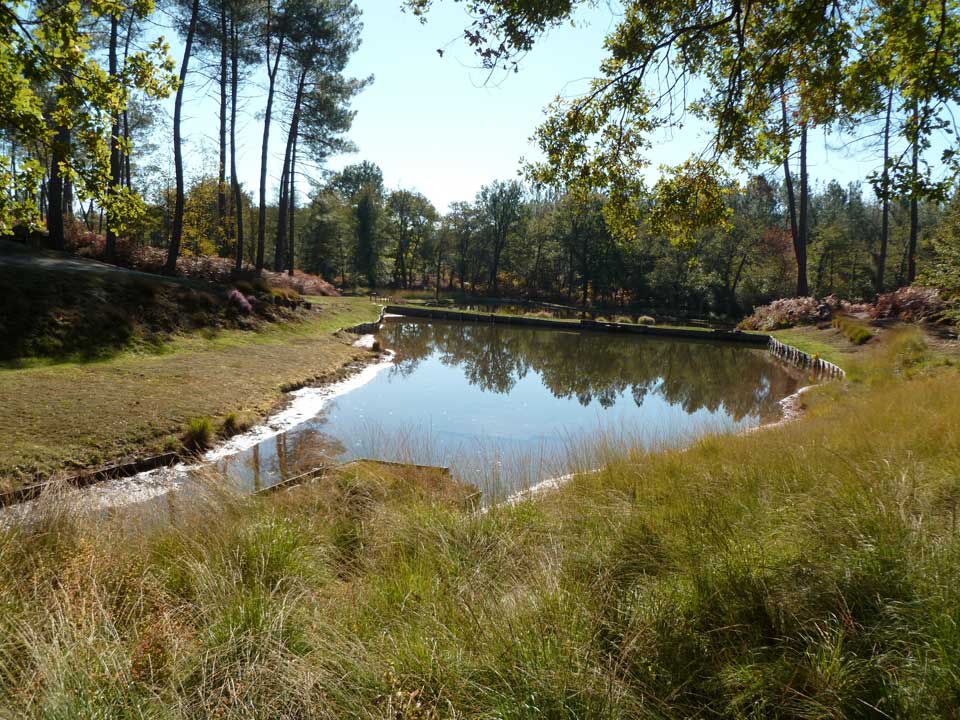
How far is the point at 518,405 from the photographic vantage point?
12.3 metres

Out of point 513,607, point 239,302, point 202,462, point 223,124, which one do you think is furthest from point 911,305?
point 223,124

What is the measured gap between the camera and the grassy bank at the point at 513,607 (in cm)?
191

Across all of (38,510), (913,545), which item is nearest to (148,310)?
(38,510)

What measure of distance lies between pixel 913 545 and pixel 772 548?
561 millimetres

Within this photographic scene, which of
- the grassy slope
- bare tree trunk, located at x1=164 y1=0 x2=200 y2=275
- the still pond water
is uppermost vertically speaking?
bare tree trunk, located at x1=164 y1=0 x2=200 y2=275

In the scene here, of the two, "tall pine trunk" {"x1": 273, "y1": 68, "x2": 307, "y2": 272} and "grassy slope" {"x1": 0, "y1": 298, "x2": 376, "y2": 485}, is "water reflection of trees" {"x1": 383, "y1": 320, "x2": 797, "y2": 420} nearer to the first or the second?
"grassy slope" {"x1": 0, "y1": 298, "x2": 376, "y2": 485}

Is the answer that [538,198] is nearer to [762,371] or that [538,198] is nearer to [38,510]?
[762,371]

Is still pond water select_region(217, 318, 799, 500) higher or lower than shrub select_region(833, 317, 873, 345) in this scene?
lower

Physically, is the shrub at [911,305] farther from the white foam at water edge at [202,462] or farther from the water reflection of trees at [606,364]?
the white foam at water edge at [202,462]

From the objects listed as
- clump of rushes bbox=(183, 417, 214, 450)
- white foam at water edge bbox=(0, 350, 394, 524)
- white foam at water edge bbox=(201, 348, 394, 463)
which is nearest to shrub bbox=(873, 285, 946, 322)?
white foam at water edge bbox=(201, 348, 394, 463)

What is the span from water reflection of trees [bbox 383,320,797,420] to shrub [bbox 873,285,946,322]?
4902mm

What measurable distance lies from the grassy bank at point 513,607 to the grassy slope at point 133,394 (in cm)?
331

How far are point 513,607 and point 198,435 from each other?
6662mm

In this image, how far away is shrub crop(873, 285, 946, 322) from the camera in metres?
19.6
